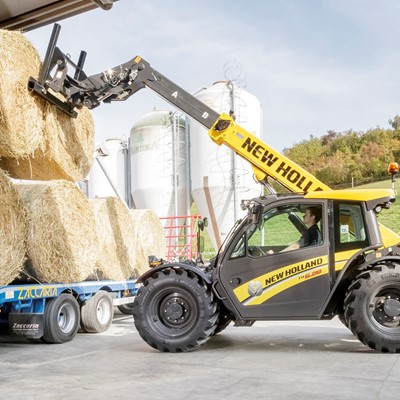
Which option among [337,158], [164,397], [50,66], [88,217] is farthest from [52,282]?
[337,158]

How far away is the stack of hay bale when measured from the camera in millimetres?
7242

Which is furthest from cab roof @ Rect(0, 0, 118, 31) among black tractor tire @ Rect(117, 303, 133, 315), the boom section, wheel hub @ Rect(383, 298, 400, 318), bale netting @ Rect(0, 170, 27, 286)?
black tractor tire @ Rect(117, 303, 133, 315)

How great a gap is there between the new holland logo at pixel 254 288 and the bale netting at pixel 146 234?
15.7ft

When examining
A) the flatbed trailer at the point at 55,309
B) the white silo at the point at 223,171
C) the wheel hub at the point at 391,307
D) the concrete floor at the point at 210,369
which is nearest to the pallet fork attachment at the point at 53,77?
the flatbed trailer at the point at 55,309

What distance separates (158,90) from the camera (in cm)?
902

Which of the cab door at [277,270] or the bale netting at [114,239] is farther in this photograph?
the bale netting at [114,239]

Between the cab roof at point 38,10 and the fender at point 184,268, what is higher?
the cab roof at point 38,10

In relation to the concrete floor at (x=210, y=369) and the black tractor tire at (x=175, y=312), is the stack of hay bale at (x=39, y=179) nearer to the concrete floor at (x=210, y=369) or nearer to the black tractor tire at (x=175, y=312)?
the concrete floor at (x=210, y=369)

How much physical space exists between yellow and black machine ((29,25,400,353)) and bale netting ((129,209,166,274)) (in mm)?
4233

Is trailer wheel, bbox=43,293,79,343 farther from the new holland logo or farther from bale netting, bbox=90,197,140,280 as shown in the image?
the new holland logo

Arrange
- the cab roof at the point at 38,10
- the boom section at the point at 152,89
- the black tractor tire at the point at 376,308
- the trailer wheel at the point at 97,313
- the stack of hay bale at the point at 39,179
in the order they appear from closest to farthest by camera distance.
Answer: the black tractor tire at the point at 376,308
the stack of hay bale at the point at 39,179
the boom section at the point at 152,89
the cab roof at the point at 38,10
the trailer wheel at the point at 97,313

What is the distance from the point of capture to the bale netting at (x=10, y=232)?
7.33 metres

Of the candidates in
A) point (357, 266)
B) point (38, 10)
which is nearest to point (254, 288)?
point (357, 266)

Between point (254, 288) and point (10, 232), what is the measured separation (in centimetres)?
306
